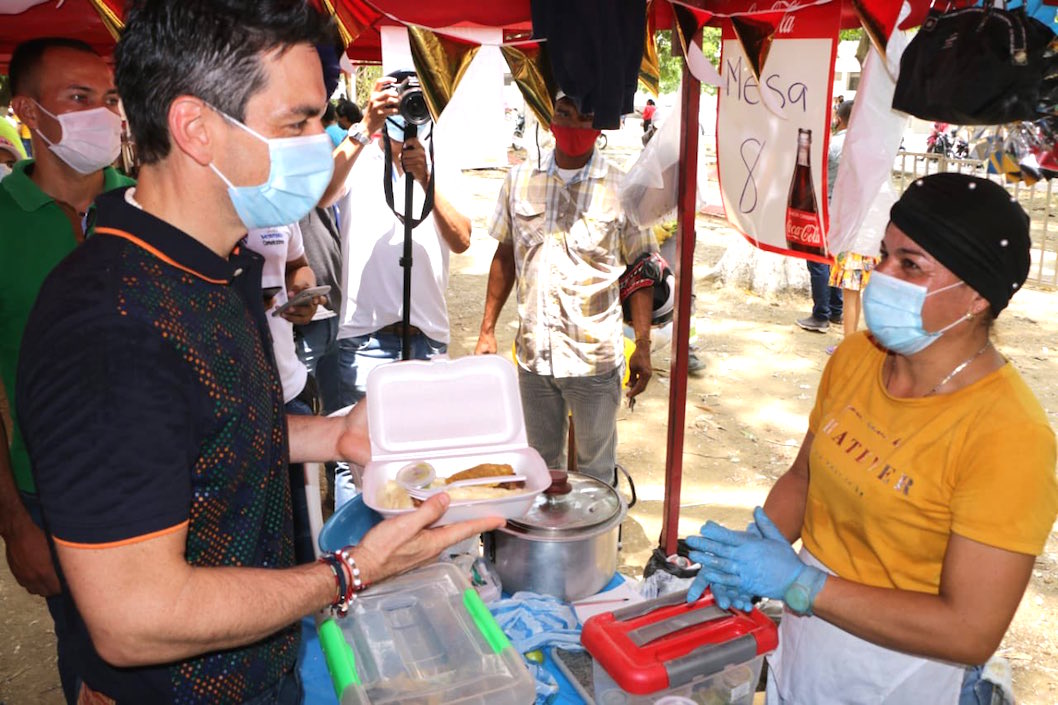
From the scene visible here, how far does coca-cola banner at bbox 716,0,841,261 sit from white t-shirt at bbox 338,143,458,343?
1.45 m

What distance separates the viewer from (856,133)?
241 centimetres

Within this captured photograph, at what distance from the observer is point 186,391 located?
1.23 meters

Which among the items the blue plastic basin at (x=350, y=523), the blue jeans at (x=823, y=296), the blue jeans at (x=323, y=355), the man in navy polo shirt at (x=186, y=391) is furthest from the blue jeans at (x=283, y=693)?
the blue jeans at (x=823, y=296)

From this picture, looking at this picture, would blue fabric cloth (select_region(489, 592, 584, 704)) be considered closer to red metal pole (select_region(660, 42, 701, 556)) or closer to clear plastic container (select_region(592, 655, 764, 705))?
clear plastic container (select_region(592, 655, 764, 705))

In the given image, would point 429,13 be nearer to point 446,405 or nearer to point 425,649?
point 446,405

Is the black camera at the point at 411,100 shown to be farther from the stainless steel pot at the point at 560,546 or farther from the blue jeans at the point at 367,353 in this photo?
the stainless steel pot at the point at 560,546

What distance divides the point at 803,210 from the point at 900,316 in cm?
107

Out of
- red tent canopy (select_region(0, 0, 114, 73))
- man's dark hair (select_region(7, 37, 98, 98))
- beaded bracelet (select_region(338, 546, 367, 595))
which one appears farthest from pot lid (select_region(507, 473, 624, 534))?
red tent canopy (select_region(0, 0, 114, 73))

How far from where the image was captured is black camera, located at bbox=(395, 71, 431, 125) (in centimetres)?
341

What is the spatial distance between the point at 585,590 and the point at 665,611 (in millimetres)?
462

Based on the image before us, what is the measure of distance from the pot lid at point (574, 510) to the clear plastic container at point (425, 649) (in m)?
0.27

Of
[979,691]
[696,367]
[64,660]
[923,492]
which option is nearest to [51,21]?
[64,660]

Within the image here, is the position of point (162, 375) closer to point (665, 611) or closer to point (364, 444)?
point (364, 444)

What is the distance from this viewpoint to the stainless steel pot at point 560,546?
89.3 inches
